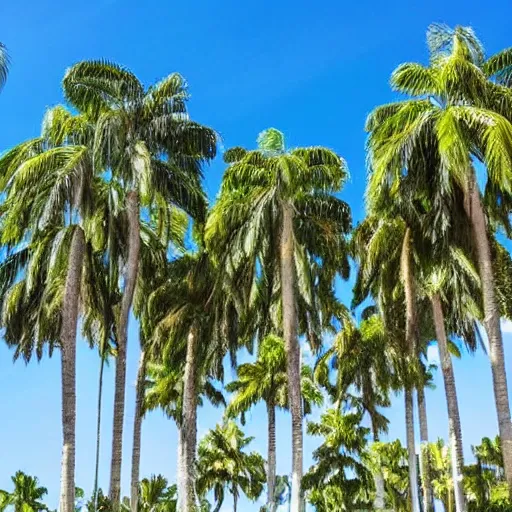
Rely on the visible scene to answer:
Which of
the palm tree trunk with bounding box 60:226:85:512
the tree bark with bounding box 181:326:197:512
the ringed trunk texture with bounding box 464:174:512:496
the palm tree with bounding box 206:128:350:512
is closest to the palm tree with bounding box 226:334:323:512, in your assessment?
the tree bark with bounding box 181:326:197:512

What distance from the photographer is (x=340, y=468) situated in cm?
2867

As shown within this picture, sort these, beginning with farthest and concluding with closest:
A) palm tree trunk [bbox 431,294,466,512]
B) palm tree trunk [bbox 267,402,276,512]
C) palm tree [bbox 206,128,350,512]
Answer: palm tree trunk [bbox 267,402,276,512] → palm tree trunk [bbox 431,294,466,512] → palm tree [bbox 206,128,350,512]

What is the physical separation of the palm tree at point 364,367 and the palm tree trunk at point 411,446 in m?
1.26

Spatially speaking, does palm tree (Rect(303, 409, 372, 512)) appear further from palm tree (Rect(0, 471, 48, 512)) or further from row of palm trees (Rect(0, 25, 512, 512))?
palm tree (Rect(0, 471, 48, 512))

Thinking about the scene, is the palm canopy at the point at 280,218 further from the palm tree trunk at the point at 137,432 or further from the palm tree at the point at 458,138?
the palm tree trunk at the point at 137,432

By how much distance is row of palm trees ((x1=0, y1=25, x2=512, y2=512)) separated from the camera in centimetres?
2000

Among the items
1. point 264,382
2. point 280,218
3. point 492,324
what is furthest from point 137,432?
point 492,324

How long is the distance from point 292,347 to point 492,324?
792 centimetres

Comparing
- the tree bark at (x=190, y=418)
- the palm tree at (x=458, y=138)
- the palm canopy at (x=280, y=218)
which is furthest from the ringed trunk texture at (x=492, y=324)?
the tree bark at (x=190, y=418)

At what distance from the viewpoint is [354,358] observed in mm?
35375

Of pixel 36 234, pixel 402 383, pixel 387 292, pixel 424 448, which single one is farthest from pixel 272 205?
pixel 424 448

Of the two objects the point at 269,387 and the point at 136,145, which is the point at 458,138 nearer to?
the point at 136,145

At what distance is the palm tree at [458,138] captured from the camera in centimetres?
1788

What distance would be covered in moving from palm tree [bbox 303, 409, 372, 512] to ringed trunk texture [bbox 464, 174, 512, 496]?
1113 cm
